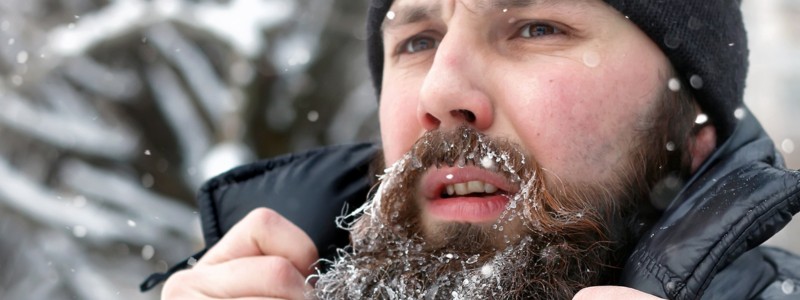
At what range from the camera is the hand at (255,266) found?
2004mm

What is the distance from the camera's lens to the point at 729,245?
1.66 m

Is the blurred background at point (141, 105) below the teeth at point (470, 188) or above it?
below

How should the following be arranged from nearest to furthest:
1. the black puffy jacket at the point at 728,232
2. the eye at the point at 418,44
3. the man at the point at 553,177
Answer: the black puffy jacket at the point at 728,232, the man at the point at 553,177, the eye at the point at 418,44

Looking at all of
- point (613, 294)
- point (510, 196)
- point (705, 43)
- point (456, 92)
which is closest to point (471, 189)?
point (510, 196)

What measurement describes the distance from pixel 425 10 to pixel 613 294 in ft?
3.66

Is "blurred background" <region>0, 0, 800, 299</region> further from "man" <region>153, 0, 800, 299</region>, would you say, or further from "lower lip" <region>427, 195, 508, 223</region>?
"lower lip" <region>427, 195, 508, 223</region>

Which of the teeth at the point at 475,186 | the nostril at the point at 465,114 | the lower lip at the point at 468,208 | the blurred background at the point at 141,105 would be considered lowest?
the blurred background at the point at 141,105

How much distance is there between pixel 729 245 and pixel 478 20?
0.88 meters

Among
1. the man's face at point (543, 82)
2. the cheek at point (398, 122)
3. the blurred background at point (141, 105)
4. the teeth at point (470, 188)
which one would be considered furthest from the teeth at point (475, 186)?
the blurred background at point (141, 105)

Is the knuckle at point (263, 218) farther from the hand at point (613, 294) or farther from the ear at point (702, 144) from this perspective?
the ear at point (702, 144)

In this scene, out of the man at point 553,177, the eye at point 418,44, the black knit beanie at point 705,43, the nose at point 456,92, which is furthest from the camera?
the eye at point 418,44

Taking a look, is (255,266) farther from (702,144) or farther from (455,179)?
(702,144)

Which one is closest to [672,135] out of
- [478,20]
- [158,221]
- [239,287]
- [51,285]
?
[478,20]

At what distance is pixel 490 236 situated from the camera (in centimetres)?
192
